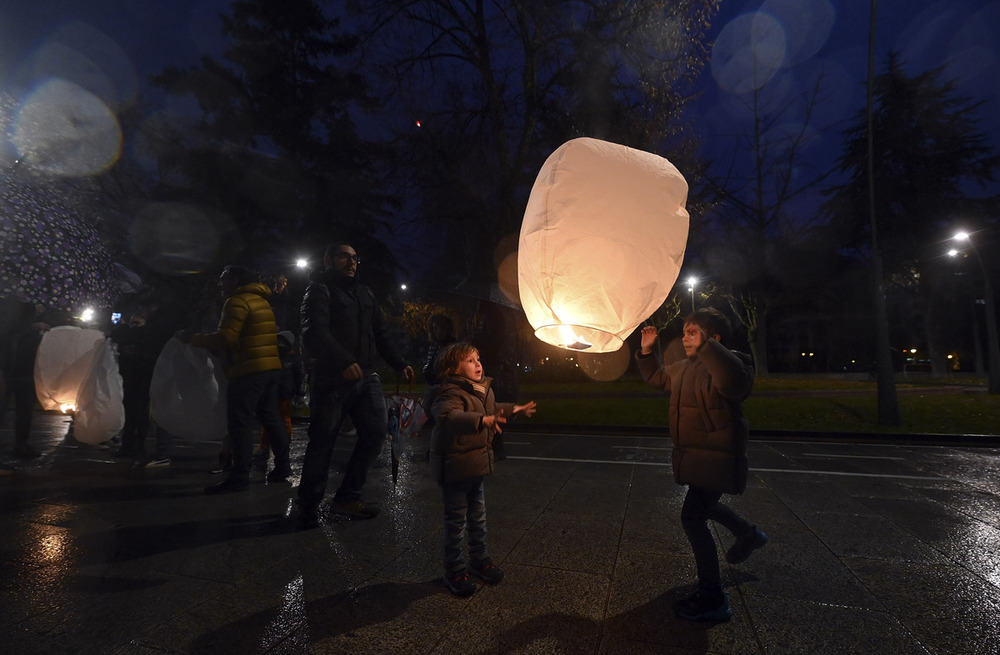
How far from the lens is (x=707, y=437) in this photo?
237 centimetres

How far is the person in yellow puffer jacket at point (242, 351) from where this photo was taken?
4.07 m

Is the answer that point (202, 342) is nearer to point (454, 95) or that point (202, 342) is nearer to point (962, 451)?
point (962, 451)

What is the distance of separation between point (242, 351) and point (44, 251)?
1.44 meters

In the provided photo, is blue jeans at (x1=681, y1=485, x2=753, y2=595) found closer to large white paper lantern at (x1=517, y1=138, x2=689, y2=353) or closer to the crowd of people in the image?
the crowd of people

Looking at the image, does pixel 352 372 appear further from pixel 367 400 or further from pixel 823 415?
pixel 823 415

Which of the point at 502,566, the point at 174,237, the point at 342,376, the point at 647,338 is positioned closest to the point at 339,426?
the point at 342,376

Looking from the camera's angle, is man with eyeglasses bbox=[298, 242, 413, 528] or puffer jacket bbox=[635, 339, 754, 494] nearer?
puffer jacket bbox=[635, 339, 754, 494]

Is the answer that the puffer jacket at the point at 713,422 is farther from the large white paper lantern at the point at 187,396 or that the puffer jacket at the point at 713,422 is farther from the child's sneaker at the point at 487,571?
the large white paper lantern at the point at 187,396

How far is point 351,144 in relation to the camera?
19234 mm

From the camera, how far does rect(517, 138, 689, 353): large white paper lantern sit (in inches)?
73.6

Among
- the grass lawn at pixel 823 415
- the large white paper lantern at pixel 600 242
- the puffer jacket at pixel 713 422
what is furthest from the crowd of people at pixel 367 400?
the grass lawn at pixel 823 415

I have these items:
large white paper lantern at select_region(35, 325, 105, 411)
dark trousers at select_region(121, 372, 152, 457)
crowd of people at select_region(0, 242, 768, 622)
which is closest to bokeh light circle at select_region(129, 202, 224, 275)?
crowd of people at select_region(0, 242, 768, 622)

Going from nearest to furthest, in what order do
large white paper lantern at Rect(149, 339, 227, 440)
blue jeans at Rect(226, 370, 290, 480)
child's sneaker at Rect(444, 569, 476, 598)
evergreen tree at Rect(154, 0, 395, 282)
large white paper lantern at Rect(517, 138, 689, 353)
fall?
large white paper lantern at Rect(517, 138, 689, 353), child's sneaker at Rect(444, 569, 476, 598), blue jeans at Rect(226, 370, 290, 480), large white paper lantern at Rect(149, 339, 227, 440), evergreen tree at Rect(154, 0, 395, 282)

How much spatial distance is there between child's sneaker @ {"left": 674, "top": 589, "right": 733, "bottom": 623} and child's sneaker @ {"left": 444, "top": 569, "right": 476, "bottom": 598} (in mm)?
1005
